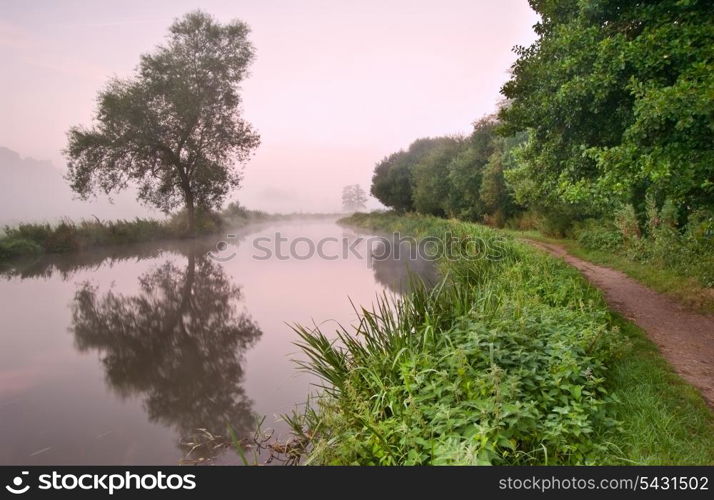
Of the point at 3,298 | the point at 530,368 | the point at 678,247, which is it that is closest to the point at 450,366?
the point at 530,368

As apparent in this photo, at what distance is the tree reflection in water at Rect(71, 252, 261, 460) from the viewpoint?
527 cm

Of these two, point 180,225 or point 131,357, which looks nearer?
point 131,357

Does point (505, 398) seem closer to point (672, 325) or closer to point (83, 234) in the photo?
point (672, 325)

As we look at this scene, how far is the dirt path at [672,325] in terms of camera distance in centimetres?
521

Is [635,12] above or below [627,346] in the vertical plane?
above

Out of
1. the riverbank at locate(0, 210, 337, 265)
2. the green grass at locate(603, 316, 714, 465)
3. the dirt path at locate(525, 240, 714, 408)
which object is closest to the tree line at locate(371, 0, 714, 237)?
the dirt path at locate(525, 240, 714, 408)

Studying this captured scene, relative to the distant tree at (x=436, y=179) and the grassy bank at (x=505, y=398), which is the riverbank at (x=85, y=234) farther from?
the grassy bank at (x=505, y=398)

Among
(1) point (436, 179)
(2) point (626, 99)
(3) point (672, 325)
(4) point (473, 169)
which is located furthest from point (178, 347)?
(1) point (436, 179)

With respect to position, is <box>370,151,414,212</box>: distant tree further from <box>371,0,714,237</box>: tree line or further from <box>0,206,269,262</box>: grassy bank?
<box>371,0,714,237</box>: tree line

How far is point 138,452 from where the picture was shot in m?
4.47

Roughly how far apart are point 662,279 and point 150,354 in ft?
39.6

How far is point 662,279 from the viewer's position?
9.77 metres

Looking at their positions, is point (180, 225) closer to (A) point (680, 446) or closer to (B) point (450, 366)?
(B) point (450, 366)

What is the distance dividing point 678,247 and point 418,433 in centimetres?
1088
